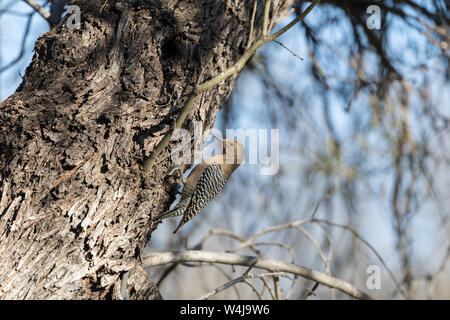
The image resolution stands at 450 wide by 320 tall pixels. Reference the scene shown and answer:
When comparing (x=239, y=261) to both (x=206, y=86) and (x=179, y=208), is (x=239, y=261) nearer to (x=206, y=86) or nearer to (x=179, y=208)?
(x=179, y=208)

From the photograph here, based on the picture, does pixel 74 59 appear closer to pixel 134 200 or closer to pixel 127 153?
pixel 127 153

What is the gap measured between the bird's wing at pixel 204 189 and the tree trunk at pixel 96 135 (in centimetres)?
71

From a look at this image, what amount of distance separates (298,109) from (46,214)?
9.52 feet

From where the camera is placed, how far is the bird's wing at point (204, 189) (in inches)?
108

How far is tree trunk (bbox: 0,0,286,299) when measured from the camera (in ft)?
5.47

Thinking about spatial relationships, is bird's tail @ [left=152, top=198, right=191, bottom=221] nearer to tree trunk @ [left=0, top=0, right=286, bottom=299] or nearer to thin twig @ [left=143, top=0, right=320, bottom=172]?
tree trunk @ [left=0, top=0, right=286, bottom=299]

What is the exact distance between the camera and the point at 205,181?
9.25 ft

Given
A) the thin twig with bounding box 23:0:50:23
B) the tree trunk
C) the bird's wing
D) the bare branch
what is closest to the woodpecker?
the bird's wing

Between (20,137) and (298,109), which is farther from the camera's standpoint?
(298,109)

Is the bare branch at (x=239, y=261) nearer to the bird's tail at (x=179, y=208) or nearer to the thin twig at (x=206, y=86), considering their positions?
the bird's tail at (x=179, y=208)

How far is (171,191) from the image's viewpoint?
2.03 meters

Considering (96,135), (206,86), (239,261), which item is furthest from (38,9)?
(239,261)

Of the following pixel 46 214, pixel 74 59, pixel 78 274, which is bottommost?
pixel 78 274

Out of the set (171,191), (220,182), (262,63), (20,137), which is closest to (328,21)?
(262,63)
